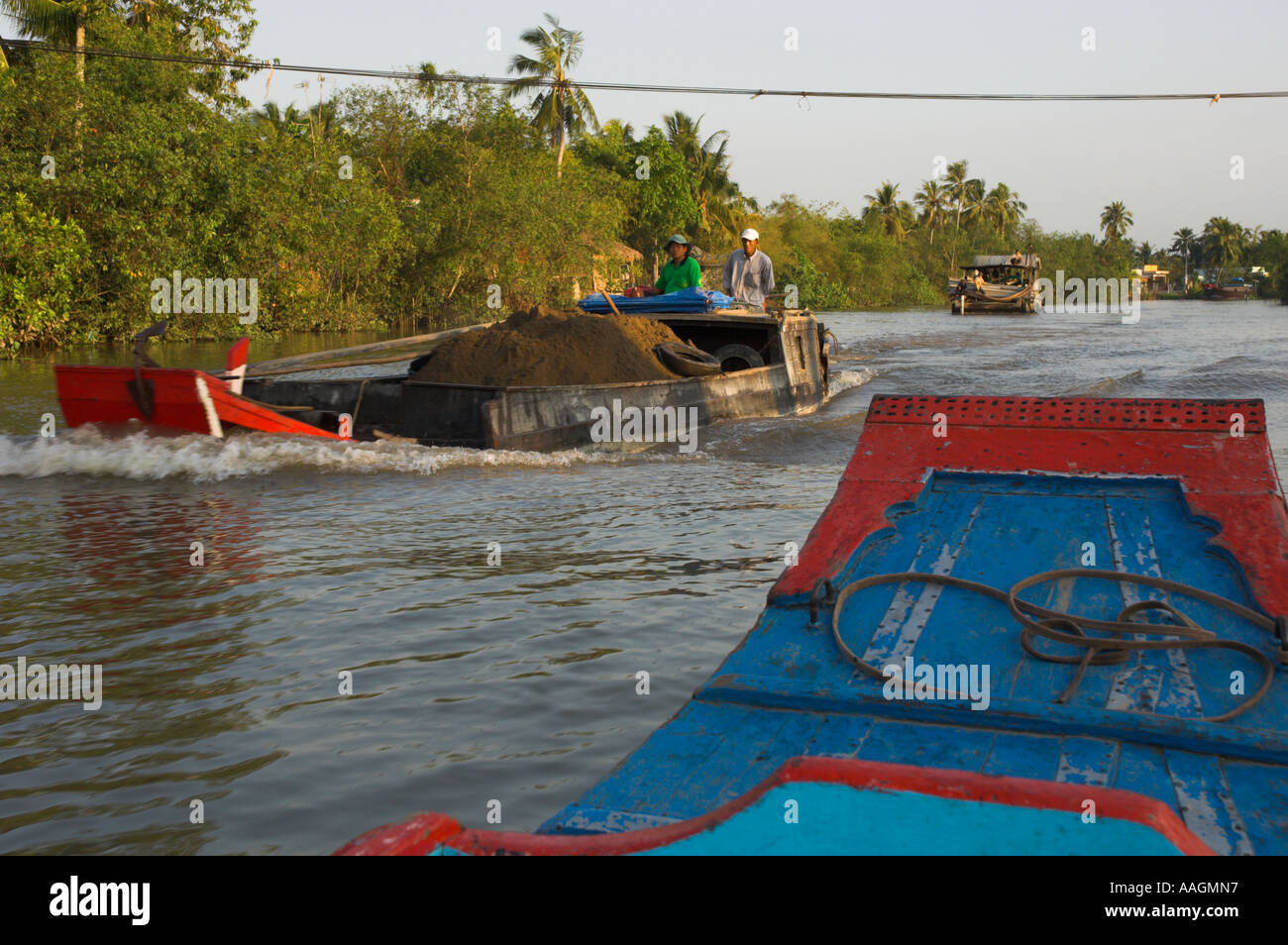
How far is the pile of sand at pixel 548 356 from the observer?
1155cm

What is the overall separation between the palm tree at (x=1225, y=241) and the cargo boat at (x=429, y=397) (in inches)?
5748

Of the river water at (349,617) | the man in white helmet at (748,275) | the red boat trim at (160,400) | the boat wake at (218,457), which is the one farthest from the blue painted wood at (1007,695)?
the man in white helmet at (748,275)

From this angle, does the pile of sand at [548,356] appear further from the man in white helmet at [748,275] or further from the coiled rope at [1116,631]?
the coiled rope at [1116,631]

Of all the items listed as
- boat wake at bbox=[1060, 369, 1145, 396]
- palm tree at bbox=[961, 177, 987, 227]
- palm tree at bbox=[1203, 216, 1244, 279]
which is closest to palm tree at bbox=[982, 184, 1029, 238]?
palm tree at bbox=[961, 177, 987, 227]

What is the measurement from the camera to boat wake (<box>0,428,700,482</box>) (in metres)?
9.70

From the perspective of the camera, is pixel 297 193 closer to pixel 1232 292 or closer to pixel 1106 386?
pixel 1106 386

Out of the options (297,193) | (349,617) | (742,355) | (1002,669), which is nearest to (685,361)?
(742,355)

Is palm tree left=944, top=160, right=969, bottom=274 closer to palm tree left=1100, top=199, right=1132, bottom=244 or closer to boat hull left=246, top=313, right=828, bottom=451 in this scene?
palm tree left=1100, top=199, right=1132, bottom=244

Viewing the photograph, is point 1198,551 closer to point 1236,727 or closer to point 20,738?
point 1236,727

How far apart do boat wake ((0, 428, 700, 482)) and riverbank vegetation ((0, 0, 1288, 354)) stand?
29.6 ft

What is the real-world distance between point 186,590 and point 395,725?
2.53 metres

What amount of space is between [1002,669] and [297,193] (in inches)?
1208

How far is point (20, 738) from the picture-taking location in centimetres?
405
